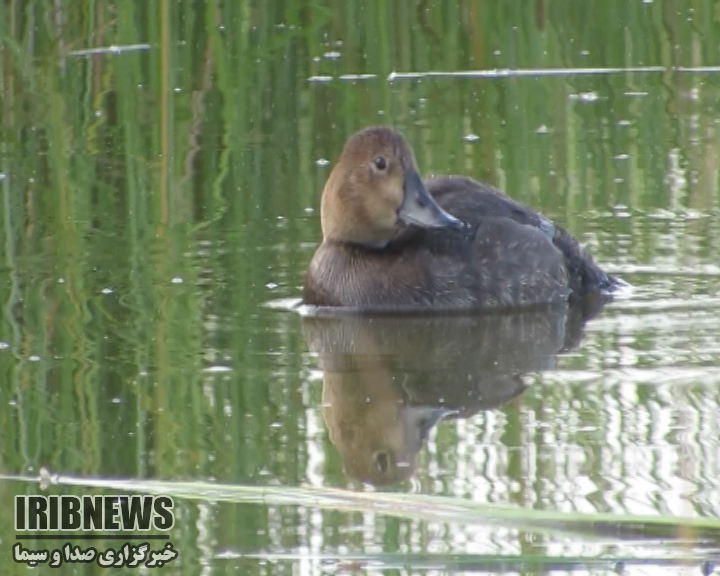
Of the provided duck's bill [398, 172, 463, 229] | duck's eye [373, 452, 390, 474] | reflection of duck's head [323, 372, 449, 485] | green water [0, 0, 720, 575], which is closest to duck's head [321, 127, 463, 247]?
duck's bill [398, 172, 463, 229]

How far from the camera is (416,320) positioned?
7.91 meters

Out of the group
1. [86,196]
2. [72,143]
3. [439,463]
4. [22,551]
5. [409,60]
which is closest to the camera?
[22,551]

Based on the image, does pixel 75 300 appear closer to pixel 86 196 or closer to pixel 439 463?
pixel 86 196

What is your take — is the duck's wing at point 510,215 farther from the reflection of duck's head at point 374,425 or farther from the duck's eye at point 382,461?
the duck's eye at point 382,461

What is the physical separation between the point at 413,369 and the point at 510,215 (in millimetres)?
1541

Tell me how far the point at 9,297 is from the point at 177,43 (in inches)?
190

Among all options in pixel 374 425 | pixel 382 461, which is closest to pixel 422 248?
pixel 374 425

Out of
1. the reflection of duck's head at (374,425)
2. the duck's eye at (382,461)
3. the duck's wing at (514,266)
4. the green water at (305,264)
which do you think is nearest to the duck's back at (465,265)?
the duck's wing at (514,266)

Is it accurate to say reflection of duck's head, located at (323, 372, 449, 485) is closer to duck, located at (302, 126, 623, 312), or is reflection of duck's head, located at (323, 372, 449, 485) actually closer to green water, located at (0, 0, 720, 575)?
green water, located at (0, 0, 720, 575)

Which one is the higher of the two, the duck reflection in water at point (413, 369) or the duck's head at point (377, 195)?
the duck's head at point (377, 195)

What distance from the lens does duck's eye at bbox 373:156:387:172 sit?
820cm

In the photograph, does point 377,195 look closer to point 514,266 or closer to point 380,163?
point 380,163

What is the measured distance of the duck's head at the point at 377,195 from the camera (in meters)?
8.09

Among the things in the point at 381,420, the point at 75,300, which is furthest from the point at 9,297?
the point at 381,420
